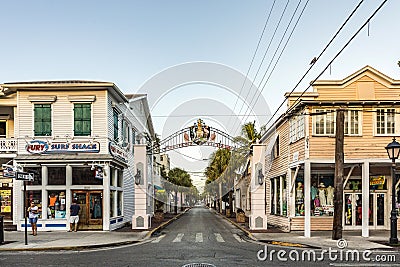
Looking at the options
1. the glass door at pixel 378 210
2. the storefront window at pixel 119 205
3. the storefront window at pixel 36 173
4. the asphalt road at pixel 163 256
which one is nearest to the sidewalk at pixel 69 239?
the asphalt road at pixel 163 256

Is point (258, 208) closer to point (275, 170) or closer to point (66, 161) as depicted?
point (275, 170)

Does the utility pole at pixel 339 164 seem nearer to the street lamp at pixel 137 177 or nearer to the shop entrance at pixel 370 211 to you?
the shop entrance at pixel 370 211

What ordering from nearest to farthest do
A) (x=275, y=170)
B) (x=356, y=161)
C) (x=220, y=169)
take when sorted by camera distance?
(x=356, y=161) → (x=275, y=170) → (x=220, y=169)

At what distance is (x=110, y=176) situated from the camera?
1078 inches

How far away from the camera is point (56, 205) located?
25609 millimetres

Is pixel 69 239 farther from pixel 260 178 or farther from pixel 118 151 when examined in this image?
pixel 260 178

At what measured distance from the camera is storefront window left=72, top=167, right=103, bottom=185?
26.0 m

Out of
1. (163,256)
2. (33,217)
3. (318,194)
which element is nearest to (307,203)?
(318,194)

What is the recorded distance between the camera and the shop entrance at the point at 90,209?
25.8m

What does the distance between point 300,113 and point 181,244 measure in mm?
9148

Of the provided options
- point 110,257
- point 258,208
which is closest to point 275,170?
point 258,208

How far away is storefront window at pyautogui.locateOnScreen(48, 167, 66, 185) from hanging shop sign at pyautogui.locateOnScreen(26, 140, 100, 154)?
3.82 feet

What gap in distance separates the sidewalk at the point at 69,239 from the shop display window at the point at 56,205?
1.08m

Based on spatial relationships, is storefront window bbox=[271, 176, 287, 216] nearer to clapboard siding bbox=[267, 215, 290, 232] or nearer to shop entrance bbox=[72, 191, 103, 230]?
clapboard siding bbox=[267, 215, 290, 232]
